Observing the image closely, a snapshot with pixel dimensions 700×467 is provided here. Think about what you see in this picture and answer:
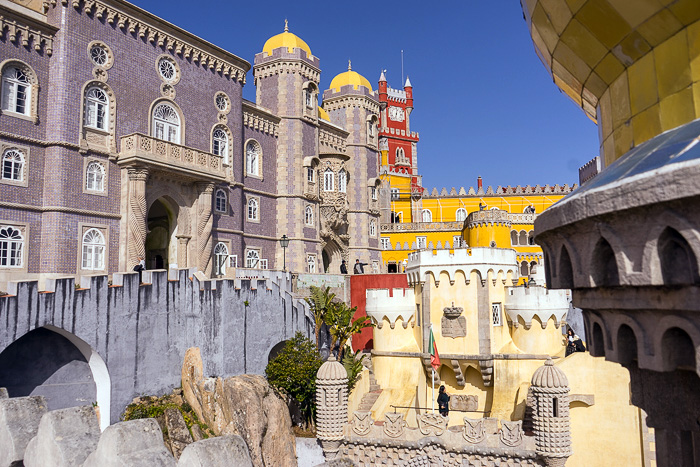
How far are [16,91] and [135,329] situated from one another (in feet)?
32.7

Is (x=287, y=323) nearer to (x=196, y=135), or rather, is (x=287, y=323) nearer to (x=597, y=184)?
(x=196, y=135)

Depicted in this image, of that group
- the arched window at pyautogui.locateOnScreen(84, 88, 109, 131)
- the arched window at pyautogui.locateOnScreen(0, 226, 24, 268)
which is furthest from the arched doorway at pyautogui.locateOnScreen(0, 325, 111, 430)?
the arched window at pyautogui.locateOnScreen(84, 88, 109, 131)

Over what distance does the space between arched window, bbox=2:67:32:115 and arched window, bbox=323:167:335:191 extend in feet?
60.2

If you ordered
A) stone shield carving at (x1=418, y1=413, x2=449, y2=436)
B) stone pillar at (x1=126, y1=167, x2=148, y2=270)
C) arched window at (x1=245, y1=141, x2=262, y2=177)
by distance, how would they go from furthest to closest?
1. arched window at (x1=245, y1=141, x2=262, y2=177)
2. stone pillar at (x1=126, y1=167, x2=148, y2=270)
3. stone shield carving at (x1=418, y1=413, x2=449, y2=436)

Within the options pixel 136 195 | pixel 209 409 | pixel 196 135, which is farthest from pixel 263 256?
pixel 209 409

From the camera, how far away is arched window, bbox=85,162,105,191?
854 inches

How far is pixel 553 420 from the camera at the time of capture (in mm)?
17188

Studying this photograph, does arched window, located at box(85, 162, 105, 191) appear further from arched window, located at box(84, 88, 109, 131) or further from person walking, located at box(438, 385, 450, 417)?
person walking, located at box(438, 385, 450, 417)

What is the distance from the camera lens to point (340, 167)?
36.2 m

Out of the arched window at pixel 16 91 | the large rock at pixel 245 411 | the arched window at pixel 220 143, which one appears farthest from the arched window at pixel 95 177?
the large rock at pixel 245 411

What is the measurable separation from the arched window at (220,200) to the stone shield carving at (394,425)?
14.0 meters

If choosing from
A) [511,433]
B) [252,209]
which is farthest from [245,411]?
[252,209]

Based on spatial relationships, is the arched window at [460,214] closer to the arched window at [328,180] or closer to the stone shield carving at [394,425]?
the arched window at [328,180]

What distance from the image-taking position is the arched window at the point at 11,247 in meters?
19.2
